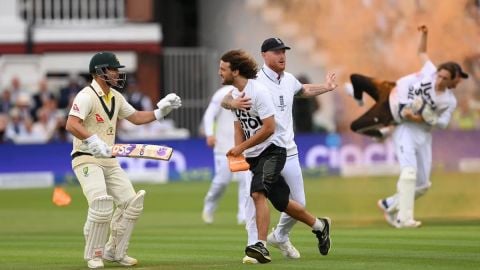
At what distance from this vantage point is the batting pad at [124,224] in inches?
535

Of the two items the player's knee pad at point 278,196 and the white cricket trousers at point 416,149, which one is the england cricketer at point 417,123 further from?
the player's knee pad at point 278,196

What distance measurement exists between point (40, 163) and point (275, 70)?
16872 millimetres

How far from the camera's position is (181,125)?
36.3 m

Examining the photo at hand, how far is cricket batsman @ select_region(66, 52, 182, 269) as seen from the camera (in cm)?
1328

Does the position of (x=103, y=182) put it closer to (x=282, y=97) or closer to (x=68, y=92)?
(x=282, y=97)

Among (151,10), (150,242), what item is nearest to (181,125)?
(151,10)

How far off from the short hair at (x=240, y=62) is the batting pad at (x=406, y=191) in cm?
584

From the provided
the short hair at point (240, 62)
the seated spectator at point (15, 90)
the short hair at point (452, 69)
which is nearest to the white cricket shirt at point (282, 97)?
the short hair at point (240, 62)

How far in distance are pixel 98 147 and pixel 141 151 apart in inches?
17.8

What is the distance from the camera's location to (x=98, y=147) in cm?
1306

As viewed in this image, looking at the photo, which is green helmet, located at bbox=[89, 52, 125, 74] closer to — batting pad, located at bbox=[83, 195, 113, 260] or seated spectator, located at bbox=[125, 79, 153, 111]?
batting pad, located at bbox=[83, 195, 113, 260]

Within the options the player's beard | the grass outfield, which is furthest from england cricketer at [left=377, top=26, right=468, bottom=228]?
the player's beard

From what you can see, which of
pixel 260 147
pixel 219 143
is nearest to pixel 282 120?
pixel 260 147

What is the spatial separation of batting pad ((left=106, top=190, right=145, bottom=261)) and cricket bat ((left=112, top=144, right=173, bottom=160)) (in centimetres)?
54
